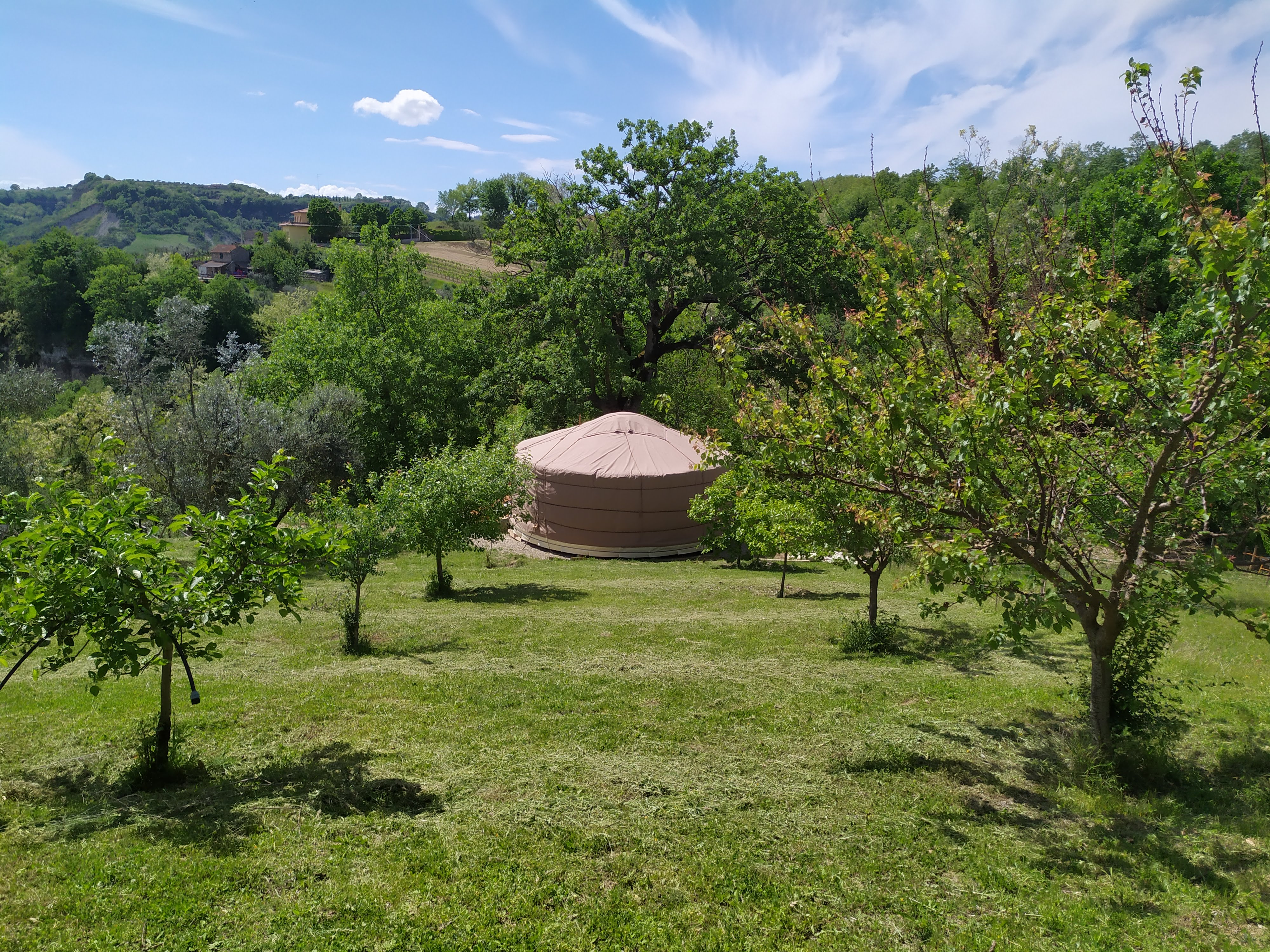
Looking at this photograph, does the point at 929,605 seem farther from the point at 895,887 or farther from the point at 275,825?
the point at 275,825

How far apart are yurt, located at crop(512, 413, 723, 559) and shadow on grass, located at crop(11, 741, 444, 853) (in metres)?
15.6

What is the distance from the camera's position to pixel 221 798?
19.2ft

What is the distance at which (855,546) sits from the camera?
10789 mm

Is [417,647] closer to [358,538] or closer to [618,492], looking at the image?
[358,538]

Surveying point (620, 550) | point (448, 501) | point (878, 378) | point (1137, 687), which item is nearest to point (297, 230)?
point (620, 550)

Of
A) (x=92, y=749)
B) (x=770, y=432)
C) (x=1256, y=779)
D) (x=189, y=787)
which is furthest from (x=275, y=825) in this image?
(x=1256, y=779)

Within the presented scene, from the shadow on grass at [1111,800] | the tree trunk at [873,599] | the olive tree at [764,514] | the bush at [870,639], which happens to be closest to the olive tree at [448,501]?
the olive tree at [764,514]

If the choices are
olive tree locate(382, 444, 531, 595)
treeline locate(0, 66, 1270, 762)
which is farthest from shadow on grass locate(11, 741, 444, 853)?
olive tree locate(382, 444, 531, 595)

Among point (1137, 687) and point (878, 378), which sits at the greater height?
point (878, 378)

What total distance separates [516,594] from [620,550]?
695 cm

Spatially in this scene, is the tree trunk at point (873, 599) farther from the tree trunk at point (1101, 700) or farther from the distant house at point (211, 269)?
the distant house at point (211, 269)

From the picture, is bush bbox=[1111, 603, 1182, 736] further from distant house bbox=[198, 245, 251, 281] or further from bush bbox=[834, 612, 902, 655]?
distant house bbox=[198, 245, 251, 281]

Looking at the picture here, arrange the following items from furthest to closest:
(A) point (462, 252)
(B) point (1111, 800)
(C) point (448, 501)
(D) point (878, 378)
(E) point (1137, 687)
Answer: (A) point (462, 252) < (C) point (448, 501) < (E) point (1137, 687) < (D) point (878, 378) < (B) point (1111, 800)

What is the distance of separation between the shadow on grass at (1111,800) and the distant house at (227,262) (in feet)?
376
